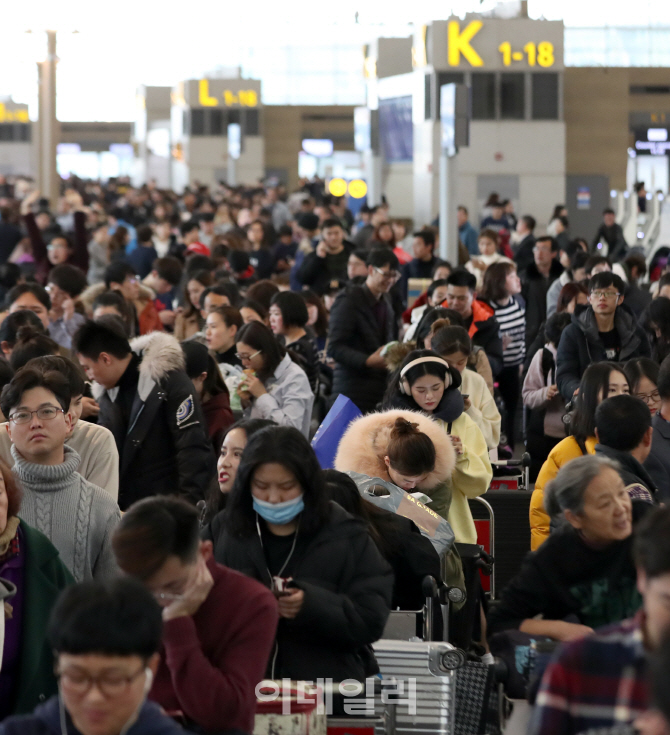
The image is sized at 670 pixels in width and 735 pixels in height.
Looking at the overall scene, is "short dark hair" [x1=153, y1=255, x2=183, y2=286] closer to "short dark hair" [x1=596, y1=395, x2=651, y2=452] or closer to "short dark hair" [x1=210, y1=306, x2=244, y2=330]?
"short dark hair" [x1=210, y1=306, x2=244, y2=330]

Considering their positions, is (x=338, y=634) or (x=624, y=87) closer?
(x=338, y=634)

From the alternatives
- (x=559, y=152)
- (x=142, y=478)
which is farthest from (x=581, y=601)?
(x=559, y=152)

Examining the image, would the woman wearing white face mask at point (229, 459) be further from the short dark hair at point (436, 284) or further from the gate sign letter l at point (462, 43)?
the gate sign letter l at point (462, 43)

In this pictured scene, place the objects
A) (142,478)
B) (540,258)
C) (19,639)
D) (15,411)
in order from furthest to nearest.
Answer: (540,258) < (142,478) < (15,411) < (19,639)

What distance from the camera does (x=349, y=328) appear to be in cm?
886

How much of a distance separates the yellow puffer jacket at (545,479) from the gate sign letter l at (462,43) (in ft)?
75.5

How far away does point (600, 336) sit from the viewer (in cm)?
794

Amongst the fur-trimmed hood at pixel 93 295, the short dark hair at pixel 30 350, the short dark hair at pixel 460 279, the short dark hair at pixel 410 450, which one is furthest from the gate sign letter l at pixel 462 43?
the short dark hair at pixel 410 450

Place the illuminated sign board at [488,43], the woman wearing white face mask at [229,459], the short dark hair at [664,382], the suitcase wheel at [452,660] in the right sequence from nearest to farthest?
the suitcase wheel at [452,660] < the woman wearing white face mask at [229,459] < the short dark hair at [664,382] < the illuminated sign board at [488,43]

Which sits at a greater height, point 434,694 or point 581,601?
point 581,601

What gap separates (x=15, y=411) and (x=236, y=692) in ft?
5.54

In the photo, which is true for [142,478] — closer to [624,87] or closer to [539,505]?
[539,505]

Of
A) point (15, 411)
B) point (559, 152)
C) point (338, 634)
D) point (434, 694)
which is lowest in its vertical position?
point (434, 694)

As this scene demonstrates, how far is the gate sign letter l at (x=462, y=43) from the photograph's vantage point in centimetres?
2703
